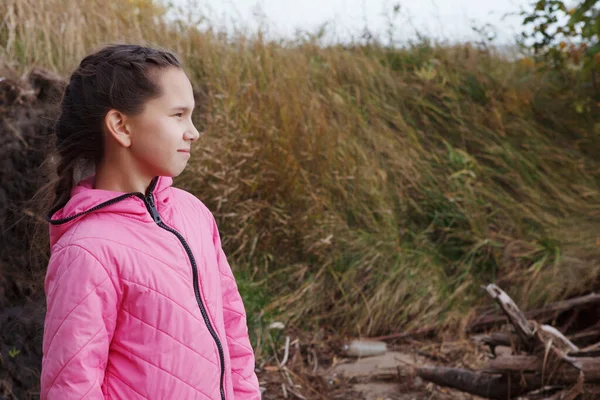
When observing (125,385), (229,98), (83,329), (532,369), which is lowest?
(532,369)

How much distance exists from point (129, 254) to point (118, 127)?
1.03 ft

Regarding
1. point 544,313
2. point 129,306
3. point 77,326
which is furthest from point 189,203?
point 544,313

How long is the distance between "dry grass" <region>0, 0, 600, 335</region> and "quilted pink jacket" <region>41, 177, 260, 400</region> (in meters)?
2.58

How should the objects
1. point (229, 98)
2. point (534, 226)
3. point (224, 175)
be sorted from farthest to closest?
point (534, 226) → point (229, 98) → point (224, 175)

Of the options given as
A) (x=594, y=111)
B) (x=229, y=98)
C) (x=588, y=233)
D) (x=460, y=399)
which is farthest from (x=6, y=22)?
(x=594, y=111)

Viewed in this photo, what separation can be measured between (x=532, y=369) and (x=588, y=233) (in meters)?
2.18

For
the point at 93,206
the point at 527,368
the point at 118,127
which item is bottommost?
the point at 527,368

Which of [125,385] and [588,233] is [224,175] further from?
[125,385]

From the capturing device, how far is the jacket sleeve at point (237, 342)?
2.06 meters

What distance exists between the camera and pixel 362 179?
5391mm

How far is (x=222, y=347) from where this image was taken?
1885 mm

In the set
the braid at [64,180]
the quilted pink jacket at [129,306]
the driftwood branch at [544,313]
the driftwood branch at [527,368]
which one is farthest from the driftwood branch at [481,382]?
the braid at [64,180]

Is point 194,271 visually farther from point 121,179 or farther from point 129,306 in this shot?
point 121,179

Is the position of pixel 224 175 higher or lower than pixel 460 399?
higher
